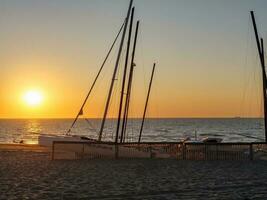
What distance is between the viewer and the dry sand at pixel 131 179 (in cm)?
1341

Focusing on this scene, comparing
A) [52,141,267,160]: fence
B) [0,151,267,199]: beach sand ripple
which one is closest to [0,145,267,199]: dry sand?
[0,151,267,199]: beach sand ripple

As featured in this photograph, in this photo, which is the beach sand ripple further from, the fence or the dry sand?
the fence

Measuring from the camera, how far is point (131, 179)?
54.5 feet

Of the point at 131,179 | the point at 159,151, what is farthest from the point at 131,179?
the point at 159,151

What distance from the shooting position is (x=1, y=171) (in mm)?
19078

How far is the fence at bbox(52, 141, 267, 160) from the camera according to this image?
80.5 feet

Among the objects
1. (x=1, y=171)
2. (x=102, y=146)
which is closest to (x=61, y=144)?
(x=102, y=146)

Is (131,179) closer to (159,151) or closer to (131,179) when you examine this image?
(131,179)

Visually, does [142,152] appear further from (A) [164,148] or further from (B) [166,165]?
(B) [166,165]

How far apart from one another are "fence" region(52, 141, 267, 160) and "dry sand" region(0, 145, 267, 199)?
4.78 feet

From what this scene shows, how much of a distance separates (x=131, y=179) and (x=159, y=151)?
961 centimetres

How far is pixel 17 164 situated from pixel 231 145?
1059 cm

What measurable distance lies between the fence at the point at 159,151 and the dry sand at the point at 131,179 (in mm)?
1457

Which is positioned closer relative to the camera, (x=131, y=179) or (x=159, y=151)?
(x=131, y=179)
